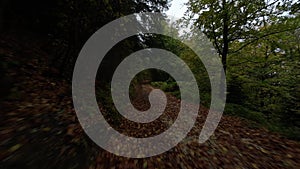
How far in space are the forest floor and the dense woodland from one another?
122 mm

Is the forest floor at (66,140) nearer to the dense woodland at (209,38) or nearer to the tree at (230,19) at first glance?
the dense woodland at (209,38)

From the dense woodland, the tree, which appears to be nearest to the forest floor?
the dense woodland

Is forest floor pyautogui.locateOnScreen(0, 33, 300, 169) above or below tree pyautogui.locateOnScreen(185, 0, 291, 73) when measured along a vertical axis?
below

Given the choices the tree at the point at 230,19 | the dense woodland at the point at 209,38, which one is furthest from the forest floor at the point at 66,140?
the tree at the point at 230,19

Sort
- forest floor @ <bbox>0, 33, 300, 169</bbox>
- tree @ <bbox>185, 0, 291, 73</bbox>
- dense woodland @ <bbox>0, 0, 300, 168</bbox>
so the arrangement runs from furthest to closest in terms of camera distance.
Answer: tree @ <bbox>185, 0, 291, 73</bbox>
dense woodland @ <bbox>0, 0, 300, 168</bbox>
forest floor @ <bbox>0, 33, 300, 169</bbox>

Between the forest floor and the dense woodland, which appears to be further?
the dense woodland

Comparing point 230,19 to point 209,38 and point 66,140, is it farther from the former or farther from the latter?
point 66,140

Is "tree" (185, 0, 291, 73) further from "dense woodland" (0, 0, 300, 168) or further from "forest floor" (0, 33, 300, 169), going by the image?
"forest floor" (0, 33, 300, 169)

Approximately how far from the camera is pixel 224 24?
8.18 meters

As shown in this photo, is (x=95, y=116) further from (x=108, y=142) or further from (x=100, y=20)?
(x=100, y=20)

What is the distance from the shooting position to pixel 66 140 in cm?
243

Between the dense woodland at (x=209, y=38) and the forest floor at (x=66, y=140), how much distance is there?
122 mm

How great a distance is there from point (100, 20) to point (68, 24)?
936 millimetres

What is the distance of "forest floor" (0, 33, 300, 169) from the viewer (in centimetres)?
199
